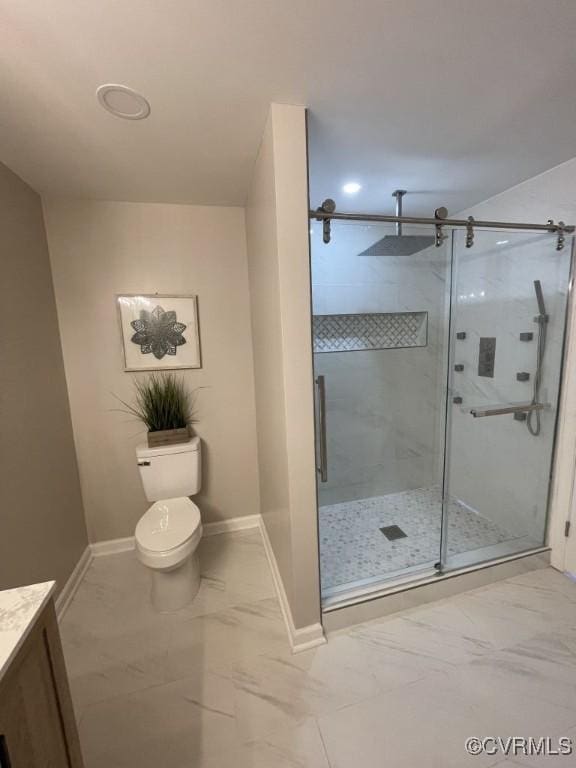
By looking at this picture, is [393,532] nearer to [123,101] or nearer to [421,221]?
[421,221]

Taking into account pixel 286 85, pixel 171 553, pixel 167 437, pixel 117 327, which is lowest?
pixel 171 553

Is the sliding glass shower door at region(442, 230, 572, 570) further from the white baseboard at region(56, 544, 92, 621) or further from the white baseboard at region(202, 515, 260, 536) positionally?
the white baseboard at region(56, 544, 92, 621)

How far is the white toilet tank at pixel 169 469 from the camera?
1.97m

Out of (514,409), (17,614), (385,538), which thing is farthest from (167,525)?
(514,409)

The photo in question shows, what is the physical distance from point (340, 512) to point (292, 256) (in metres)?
2.08

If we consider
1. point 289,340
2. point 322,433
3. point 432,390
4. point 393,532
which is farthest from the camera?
point 432,390

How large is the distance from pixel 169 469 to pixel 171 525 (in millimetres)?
360

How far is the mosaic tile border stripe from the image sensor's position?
2.39 meters

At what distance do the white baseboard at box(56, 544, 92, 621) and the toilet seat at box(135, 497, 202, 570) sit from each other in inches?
22.2

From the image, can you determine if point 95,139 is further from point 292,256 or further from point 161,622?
point 161,622

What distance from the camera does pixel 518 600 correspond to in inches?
67.8

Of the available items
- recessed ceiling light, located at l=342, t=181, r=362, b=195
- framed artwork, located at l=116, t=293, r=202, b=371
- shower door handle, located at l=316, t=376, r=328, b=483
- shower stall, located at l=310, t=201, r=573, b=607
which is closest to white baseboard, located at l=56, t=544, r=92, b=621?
framed artwork, located at l=116, t=293, r=202, b=371

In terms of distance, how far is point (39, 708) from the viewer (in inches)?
27.4
